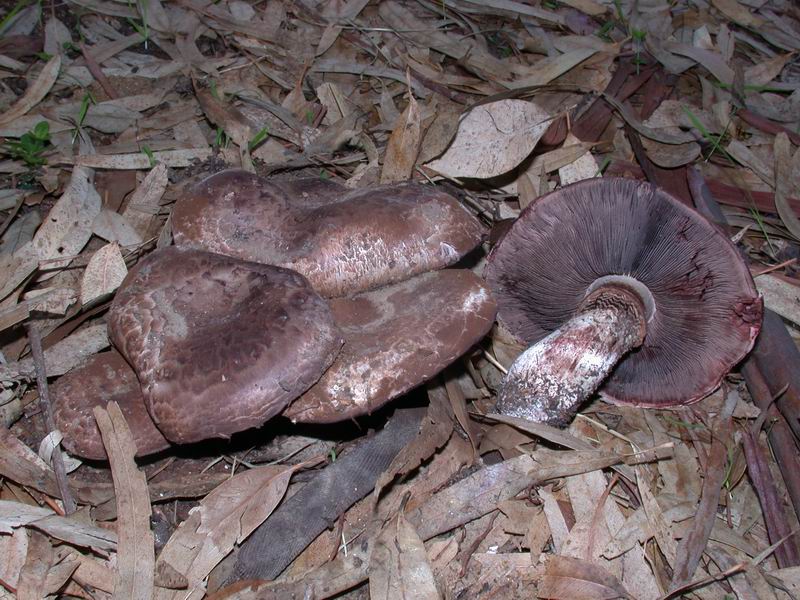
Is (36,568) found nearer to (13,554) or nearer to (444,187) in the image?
(13,554)

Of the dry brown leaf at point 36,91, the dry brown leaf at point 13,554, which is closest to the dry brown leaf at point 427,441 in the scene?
the dry brown leaf at point 13,554

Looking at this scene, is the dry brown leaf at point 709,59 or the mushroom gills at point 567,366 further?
the dry brown leaf at point 709,59

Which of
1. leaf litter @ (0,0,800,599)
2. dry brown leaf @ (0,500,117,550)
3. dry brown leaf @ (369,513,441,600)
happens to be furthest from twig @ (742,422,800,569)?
dry brown leaf @ (0,500,117,550)

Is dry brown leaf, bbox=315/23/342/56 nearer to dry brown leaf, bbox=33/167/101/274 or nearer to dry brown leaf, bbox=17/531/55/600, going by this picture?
dry brown leaf, bbox=33/167/101/274

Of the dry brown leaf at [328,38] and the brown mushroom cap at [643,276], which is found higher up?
the dry brown leaf at [328,38]

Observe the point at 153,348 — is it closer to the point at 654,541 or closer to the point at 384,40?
the point at 654,541

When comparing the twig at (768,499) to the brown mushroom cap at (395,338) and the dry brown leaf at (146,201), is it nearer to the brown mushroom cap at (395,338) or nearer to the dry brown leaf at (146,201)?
the brown mushroom cap at (395,338)

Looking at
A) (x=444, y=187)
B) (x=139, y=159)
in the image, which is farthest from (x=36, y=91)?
(x=444, y=187)

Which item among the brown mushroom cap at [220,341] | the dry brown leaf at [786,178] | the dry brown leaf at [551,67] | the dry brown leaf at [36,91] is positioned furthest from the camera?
the dry brown leaf at [551,67]
